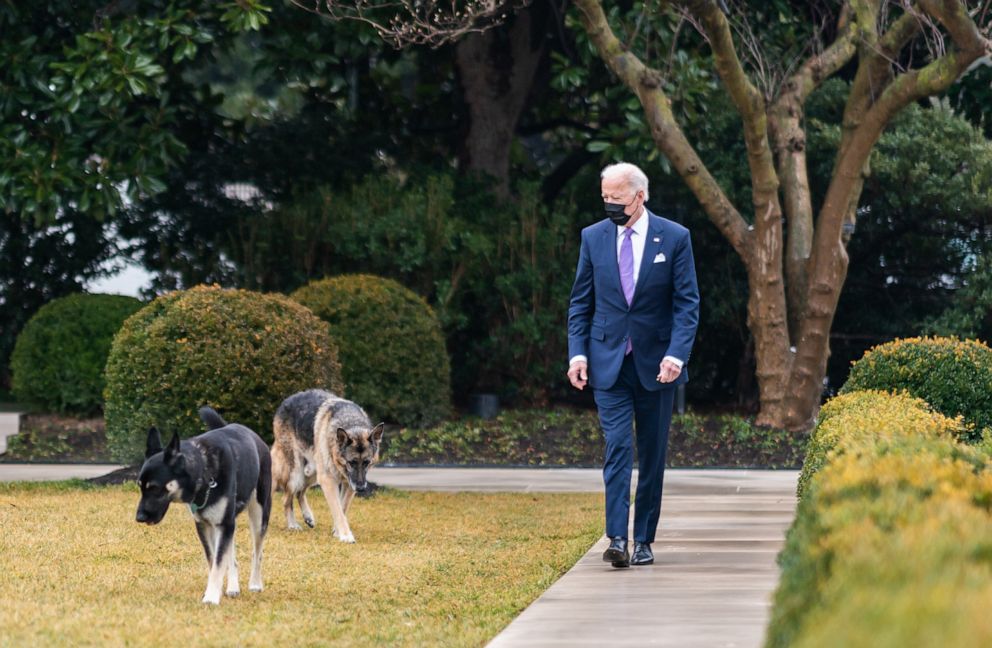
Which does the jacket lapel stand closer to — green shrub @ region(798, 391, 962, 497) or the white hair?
the white hair

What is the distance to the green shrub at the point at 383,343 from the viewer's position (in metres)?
17.6

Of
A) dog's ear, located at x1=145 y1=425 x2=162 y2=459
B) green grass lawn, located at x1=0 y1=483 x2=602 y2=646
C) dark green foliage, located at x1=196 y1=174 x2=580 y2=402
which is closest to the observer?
green grass lawn, located at x1=0 y1=483 x2=602 y2=646

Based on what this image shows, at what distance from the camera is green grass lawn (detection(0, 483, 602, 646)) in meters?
7.21

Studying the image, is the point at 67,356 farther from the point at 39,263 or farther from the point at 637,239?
the point at 637,239

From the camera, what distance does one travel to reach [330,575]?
9.09m

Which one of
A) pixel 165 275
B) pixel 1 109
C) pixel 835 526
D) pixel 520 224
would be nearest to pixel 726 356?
pixel 520 224

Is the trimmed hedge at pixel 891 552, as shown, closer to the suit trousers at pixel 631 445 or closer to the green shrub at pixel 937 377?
the suit trousers at pixel 631 445

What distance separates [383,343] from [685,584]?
385 inches

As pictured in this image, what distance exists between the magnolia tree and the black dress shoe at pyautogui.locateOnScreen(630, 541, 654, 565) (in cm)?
819

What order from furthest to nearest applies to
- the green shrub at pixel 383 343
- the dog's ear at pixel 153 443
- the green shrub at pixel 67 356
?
1. the green shrub at pixel 67 356
2. the green shrub at pixel 383 343
3. the dog's ear at pixel 153 443

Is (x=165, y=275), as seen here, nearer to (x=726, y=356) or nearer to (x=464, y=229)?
(x=464, y=229)

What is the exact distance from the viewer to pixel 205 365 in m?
13.4

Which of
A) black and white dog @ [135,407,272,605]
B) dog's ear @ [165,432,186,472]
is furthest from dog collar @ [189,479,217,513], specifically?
dog's ear @ [165,432,186,472]

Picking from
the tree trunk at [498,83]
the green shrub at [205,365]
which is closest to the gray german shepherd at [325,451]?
the green shrub at [205,365]
